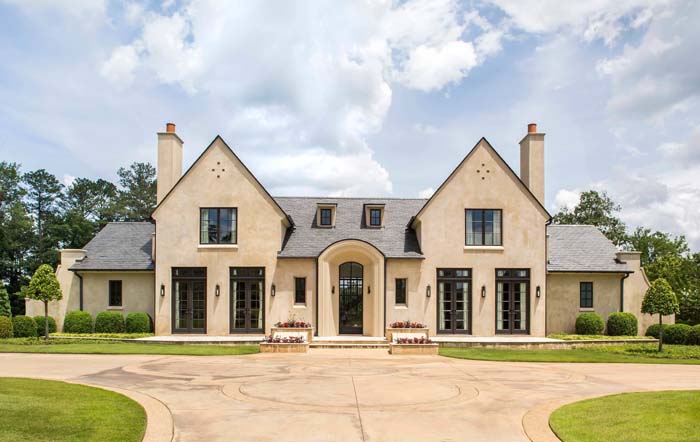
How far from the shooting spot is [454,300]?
2620 centimetres

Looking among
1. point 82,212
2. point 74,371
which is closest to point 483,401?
point 74,371

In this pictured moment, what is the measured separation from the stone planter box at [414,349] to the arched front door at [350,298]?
18.6 feet

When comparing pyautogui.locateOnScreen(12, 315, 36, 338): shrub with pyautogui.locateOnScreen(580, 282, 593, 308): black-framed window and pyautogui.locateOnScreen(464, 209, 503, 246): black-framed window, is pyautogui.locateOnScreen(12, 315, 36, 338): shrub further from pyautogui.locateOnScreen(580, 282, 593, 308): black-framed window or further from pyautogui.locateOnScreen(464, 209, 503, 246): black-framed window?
pyautogui.locateOnScreen(580, 282, 593, 308): black-framed window

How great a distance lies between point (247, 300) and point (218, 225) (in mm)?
3818

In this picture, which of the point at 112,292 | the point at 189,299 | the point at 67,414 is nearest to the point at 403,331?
the point at 189,299

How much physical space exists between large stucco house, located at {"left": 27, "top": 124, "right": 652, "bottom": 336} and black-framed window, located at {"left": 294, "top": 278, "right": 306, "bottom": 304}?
0.16 feet

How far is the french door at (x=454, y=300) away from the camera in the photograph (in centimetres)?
2608

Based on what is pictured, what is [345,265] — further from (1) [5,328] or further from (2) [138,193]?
(2) [138,193]

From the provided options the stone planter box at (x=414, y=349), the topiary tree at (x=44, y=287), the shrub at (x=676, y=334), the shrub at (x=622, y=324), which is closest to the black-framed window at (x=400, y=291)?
the stone planter box at (x=414, y=349)

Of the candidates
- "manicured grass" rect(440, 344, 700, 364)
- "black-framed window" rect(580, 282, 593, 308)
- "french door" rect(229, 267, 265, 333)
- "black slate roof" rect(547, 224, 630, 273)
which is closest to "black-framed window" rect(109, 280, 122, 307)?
"french door" rect(229, 267, 265, 333)

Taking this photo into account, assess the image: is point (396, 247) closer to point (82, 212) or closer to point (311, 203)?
point (311, 203)

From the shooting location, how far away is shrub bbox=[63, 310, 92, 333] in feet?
86.9

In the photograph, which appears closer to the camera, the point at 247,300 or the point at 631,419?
the point at 631,419

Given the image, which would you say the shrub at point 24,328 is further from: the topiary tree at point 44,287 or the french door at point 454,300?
the french door at point 454,300
